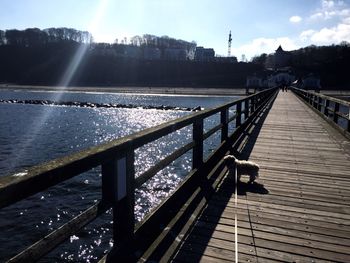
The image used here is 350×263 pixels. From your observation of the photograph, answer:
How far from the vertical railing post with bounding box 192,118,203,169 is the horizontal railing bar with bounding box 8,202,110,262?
338 cm

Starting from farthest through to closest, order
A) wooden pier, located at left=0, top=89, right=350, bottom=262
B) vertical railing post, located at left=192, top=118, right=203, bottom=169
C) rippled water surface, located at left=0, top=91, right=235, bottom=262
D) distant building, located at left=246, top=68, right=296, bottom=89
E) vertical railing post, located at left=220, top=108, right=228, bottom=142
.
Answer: distant building, located at left=246, top=68, right=296, bottom=89 < rippled water surface, located at left=0, top=91, right=235, bottom=262 < vertical railing post, located at left=220, top=108, right=228, bottom=142 < vertical railing post, located at left=192, top=118, right=203, bottom=169 < wooden pier, located at left=0, top=89, right=350, bottom=262

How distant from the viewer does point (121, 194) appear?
3271 mm

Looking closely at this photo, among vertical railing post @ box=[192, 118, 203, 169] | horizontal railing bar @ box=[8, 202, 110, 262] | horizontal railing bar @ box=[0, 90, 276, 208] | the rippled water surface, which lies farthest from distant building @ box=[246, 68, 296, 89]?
horizontal railing bar @ box=[8, 202, 110, 262]

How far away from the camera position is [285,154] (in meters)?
9.52

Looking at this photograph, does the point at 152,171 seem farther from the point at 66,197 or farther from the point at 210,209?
the point at 66,197

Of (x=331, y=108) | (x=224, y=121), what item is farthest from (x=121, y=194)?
(x=331, y=108)

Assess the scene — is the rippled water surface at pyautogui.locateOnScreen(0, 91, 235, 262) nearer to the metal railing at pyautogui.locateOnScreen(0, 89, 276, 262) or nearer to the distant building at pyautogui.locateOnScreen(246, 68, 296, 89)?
the metal railing at pyautogui.locateOnScreen(0, 89, 276, 262)

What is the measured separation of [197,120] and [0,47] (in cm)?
19977

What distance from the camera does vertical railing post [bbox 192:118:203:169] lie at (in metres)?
6.14

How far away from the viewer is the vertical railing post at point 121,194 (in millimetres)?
3119

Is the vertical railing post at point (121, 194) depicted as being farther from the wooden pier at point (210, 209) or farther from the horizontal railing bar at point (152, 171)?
the horizontal railing bar at point (152, 171)

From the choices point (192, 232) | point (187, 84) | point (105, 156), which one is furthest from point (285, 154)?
point (187, 84)

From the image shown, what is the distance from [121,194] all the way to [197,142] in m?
3.07

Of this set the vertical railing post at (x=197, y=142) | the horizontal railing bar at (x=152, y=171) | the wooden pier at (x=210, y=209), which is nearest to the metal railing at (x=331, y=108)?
the wooden pier at (x=210, y=209)
